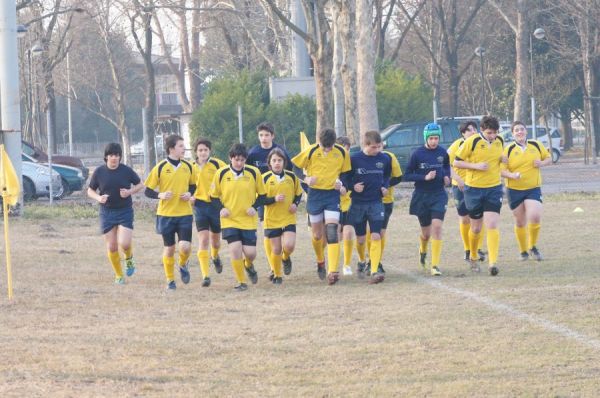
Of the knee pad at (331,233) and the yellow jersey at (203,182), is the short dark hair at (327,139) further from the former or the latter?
the yellow jersey at (203,182)

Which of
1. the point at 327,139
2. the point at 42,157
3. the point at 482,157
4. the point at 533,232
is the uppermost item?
the point at 327,139

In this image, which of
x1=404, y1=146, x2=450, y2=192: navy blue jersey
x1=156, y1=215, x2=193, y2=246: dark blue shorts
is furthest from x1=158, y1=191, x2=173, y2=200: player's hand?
x1=404, y1=146, x2=450, y2=192: navy blue jersey

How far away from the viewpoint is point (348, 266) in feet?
46.8

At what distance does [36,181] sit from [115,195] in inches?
634

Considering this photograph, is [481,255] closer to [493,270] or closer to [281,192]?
[493,270]

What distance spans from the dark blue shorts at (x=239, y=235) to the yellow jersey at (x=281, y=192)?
0.52 m

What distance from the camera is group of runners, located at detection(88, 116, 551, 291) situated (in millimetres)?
13133

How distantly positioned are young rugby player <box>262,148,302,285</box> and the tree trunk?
1404cm

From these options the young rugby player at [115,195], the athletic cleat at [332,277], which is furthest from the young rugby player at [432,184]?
the young rugby player at [115,195]

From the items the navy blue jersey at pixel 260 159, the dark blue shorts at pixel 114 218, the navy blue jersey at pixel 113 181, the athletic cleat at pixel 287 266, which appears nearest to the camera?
the navy blue jersey at pixel 113 181

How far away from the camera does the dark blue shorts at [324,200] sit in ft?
43.7

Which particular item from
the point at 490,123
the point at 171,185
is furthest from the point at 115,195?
the point at 490,123

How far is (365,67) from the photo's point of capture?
1091 inches

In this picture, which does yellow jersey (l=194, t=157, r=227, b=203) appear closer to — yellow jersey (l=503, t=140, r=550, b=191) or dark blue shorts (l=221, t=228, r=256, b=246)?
dark blue shorts (l=221, t=228, r=256, b=246)
